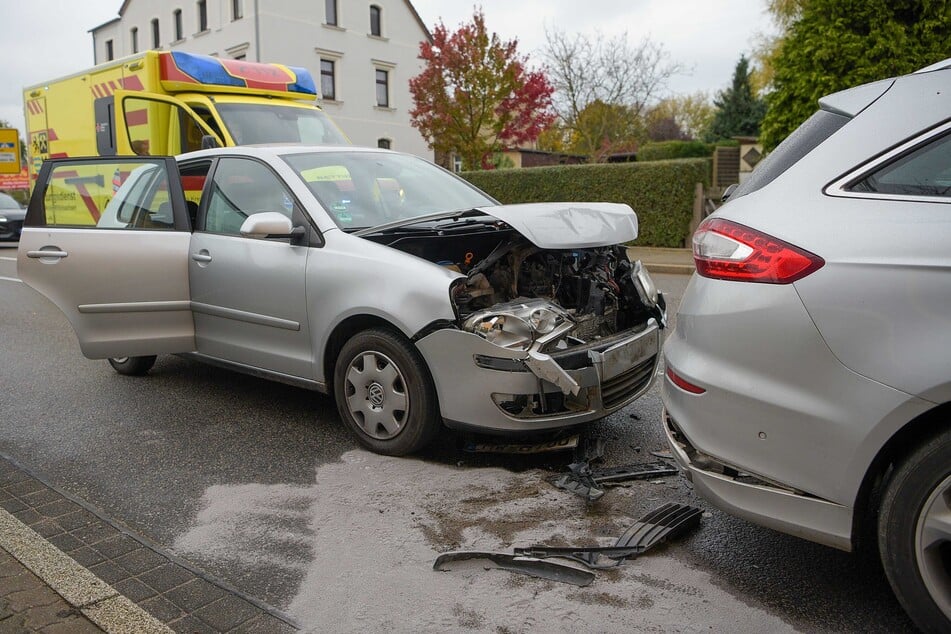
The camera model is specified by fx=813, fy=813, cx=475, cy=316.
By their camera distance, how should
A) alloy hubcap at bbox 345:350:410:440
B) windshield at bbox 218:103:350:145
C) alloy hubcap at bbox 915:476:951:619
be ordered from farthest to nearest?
windshield at bbox 218:103:350:145, alloy hubcap at bbox 345:350:410:440, alloy hubcap at bbox 915:476:951:619

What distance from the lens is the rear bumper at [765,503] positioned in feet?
8.40

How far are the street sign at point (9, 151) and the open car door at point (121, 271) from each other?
2455 cm

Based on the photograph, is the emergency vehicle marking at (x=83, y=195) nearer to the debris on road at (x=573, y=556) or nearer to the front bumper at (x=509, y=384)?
the front bumper at (x=509, y=384)

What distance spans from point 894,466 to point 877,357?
362mm

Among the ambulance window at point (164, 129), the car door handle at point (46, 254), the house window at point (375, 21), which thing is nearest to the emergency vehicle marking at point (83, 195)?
the car door handle at point (46, 254)

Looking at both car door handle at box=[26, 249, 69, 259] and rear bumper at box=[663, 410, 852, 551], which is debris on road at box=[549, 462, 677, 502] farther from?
car door handle at box=[26, 249, 69, 259]

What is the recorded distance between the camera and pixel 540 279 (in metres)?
4.64

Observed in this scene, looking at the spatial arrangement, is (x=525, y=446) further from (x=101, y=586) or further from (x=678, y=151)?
(x=678, y=151)

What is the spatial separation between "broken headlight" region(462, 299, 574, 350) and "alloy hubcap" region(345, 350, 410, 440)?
52 centimetres

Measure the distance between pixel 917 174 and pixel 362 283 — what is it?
2701 millimetres

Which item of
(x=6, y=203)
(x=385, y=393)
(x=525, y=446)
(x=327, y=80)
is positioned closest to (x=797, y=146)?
(x=525, y=446)

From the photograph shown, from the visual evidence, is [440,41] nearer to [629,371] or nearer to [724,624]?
[629,371]

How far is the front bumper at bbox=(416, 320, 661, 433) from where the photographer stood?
3932mm

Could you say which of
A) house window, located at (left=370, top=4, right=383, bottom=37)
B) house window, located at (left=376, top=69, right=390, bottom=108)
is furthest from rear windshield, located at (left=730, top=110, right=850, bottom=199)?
house window, located at (left=370, top=4, right=383, bottom=37)
